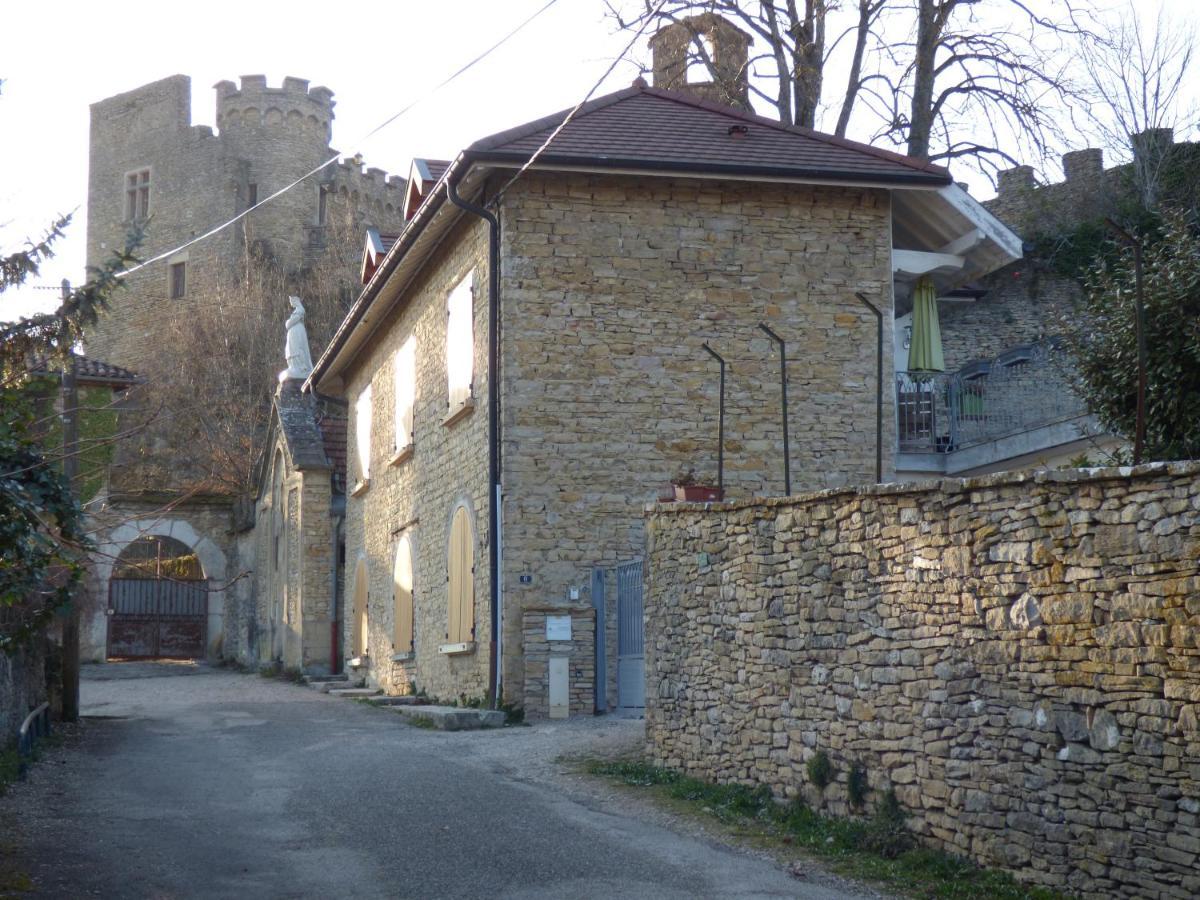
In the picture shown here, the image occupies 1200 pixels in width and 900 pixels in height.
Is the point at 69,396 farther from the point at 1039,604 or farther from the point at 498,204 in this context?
the point at 1039,604

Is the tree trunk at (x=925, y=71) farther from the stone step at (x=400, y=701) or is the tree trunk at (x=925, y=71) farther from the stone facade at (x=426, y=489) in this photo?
the stone step at (x=400, y=701)

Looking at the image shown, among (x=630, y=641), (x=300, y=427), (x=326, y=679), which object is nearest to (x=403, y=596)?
(x=326, y=679)

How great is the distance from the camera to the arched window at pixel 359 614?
22984 millimetres

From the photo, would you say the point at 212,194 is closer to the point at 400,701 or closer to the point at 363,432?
the point at 363,432

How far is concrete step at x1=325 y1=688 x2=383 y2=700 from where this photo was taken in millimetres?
20109

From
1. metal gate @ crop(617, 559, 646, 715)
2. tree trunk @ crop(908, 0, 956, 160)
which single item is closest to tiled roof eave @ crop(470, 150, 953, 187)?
metal gate @ crop(617, 559, 646, 715)

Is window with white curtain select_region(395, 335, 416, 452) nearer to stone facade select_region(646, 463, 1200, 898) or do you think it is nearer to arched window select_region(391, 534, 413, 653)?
arched window select_region(391, 534, 413, 653)

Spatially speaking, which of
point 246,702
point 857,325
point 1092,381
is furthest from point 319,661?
point 1092,381

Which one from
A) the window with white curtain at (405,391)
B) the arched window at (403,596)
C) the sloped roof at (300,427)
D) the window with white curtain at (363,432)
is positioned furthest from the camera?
the sloped roof at (300,427)

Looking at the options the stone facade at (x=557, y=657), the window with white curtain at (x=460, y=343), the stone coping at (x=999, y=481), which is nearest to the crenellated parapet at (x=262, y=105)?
the window with white curtain at (x=460, y=343)

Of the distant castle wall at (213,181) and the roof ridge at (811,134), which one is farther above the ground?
the distant castle wall at (213,181)

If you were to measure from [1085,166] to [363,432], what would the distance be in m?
14.6

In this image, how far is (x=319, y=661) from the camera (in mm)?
25172

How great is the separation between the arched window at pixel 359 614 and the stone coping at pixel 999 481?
14.1m
